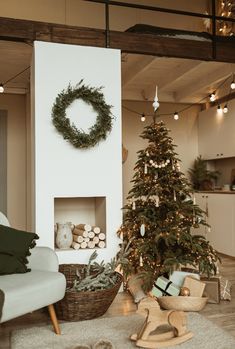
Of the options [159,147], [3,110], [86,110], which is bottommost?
[159,147]

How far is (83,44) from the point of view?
3.83 m

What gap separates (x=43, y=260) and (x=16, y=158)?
3656mm

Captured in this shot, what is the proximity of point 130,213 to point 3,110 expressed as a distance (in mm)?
3446

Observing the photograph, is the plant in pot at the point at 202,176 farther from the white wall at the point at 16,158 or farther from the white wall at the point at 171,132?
the white wall at the point at 16,158

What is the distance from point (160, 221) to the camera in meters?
3.67

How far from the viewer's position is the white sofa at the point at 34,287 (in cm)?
228

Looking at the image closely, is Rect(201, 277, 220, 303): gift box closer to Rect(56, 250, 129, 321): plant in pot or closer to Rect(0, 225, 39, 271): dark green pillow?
Rect(56, 250, 129, 321): plant in pot

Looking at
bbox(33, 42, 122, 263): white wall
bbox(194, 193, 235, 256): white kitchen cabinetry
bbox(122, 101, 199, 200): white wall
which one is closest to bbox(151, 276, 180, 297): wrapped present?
bbox(33, 42, 122, 263): white wall

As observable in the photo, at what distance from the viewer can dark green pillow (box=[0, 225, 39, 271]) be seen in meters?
2.71

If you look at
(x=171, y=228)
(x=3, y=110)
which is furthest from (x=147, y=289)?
(x=3, y=110)

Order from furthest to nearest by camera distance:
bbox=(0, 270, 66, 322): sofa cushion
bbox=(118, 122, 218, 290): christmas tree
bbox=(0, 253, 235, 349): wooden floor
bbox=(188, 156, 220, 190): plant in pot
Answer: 1. bbox=(188, 156, 220, 190): plant in pot
2. bbox=(118, 122, 218, 290): christmas tree
3. bbox=(0, 253, 235, 349): wooden floor
4. bbox=(0, 270, 66, 322): sofa cushion

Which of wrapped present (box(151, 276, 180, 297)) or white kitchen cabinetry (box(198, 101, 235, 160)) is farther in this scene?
white kitchen cabinetry (box(198, 101, 235, 160))

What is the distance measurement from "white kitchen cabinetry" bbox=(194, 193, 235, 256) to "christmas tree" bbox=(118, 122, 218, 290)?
1855 millimetres

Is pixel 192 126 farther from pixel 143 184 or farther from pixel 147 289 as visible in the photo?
pixel 147 289
